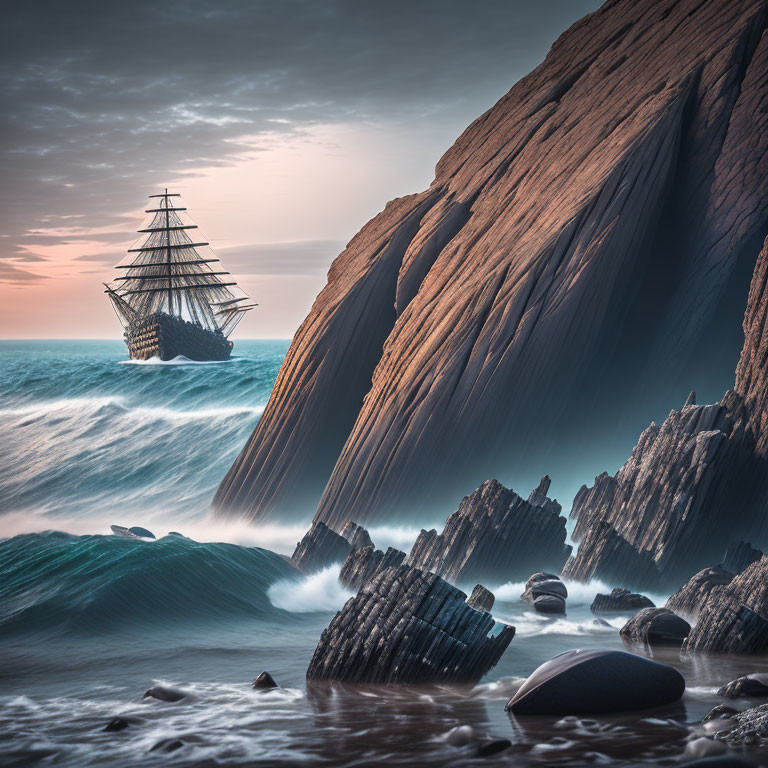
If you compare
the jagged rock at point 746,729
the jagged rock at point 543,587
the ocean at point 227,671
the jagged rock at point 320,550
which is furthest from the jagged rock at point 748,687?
the jagged rock at point 320,550

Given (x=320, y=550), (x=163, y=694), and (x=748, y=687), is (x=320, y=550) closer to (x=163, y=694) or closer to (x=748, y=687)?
(x=163, y=694)

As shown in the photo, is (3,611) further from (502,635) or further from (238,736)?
(502,635)

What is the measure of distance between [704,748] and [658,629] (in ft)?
14.8

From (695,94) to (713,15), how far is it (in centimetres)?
264

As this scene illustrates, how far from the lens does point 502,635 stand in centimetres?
899

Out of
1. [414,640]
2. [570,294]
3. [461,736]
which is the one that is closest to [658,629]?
[414,640]

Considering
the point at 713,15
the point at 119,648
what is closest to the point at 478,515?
the point at 119,648

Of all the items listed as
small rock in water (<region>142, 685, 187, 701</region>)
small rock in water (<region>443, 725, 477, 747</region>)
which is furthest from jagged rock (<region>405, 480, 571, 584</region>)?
small rock in water (<region>443, 725, 477, 747</region>)

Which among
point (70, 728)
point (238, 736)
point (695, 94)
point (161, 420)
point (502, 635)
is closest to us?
point (238, 736)

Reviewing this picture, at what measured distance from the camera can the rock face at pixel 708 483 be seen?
557 inches

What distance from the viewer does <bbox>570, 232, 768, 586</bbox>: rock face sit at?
46.4ft

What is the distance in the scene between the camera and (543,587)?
13422mm

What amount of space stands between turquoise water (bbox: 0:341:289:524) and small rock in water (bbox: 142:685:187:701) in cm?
1820

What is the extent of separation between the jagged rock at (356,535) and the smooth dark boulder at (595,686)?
956 cm
